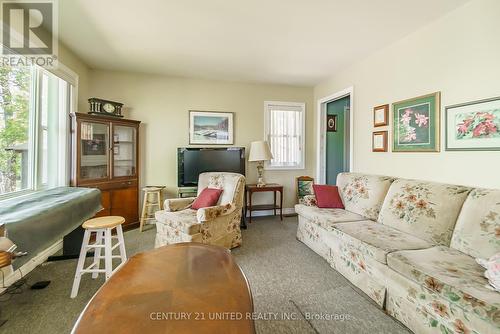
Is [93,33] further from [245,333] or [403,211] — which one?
[403,211]

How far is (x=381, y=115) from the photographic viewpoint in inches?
117

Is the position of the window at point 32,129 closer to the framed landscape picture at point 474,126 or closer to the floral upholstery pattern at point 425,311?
the floral upholstery pattern at point 425,311

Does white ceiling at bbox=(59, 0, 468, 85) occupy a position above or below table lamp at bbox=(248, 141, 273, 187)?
above

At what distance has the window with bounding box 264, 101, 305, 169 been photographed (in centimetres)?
441

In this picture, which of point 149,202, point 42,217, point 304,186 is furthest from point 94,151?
point 304,186

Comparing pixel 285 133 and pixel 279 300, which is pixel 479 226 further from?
pixel 285 133

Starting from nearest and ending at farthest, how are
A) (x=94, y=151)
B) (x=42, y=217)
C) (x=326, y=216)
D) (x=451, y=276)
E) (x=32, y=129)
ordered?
(x=451, y=276)
(x=42, y=217)
(x=32, y=129)
(x=326, y=216)
(x=94, y=151)

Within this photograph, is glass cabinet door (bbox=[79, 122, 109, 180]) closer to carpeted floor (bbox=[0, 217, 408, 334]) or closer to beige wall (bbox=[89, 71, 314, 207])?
beige wall (bbox=[89, 71, 314, 207])

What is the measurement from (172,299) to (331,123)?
4.25m

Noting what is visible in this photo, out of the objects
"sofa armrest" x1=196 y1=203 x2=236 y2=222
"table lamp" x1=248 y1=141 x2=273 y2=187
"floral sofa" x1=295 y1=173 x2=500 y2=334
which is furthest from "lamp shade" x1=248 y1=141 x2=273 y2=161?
"floral sofa" x1=295 y1=173 x2=500 y2=334

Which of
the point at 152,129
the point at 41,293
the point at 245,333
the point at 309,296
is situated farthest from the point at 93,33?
the point at 309,296

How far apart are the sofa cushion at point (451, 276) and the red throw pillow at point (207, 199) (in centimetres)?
194

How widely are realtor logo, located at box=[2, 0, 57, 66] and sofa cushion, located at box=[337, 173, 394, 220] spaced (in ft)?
12.2

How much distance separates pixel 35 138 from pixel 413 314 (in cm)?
377
